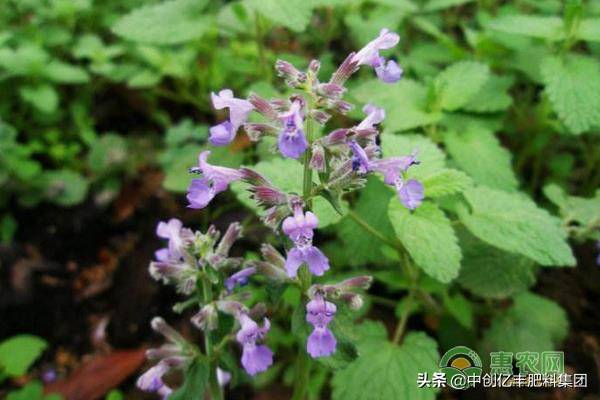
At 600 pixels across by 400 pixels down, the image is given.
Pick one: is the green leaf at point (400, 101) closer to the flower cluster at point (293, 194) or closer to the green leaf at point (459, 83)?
the green leaf at point (459, 83)

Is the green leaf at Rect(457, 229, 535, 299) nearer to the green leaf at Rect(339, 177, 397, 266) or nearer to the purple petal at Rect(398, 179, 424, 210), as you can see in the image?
the green leaf at Rect(339, 177, 397, 266)

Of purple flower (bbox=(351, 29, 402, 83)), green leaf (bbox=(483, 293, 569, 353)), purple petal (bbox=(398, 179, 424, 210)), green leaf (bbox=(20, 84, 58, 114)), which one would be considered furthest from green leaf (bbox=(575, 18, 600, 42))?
green leaf (bbox=(20, 84, 58, 114))

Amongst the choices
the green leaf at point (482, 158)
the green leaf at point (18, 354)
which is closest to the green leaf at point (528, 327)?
the green leaf at point (482, 158)

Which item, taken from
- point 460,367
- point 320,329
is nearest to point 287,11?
point 320,329

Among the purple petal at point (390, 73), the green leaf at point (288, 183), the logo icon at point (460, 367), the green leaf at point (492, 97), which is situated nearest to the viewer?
the purple petal at point (390, 73)

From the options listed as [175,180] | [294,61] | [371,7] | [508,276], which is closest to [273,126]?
[508,276]

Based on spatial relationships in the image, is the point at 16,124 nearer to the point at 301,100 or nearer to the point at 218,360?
the point at 218,360
